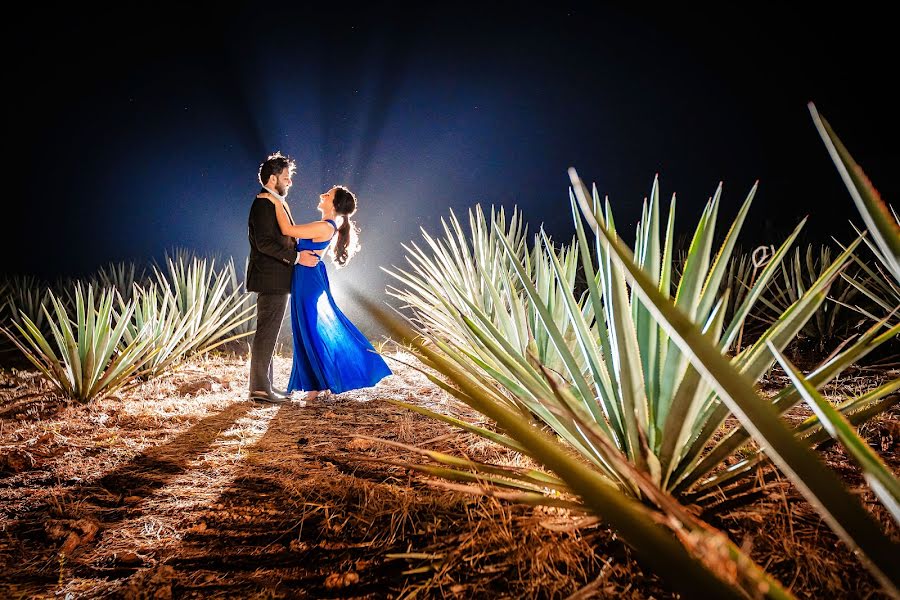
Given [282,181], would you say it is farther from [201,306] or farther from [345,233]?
[201,306]

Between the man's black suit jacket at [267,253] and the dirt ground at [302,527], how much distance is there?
81cm

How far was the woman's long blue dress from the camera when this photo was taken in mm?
2014

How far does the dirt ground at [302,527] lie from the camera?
0.62 meters

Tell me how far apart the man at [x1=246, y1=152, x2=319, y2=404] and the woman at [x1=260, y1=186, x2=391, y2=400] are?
49mm

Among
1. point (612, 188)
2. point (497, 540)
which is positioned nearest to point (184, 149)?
point (612, 188)

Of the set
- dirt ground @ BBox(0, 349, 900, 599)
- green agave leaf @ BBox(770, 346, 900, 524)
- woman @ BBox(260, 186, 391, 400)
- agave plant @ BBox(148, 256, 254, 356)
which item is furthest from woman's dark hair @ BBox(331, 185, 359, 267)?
green agave leaf @ BBox(770, 346, 900, 524)

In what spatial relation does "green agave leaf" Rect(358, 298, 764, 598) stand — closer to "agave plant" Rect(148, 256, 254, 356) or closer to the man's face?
"agave plant" Rect(148, 256, 254, 356)

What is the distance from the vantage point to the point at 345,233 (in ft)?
7.66

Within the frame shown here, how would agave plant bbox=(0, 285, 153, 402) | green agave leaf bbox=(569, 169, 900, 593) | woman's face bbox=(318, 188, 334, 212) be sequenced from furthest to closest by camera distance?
woman's face bbox=(318, 188, 334, 212), agave plant bbox=(0, 285, 153, 402), green agave leaf bbox=(569, 169, 900, 593)

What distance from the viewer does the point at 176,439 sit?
140 centimetres

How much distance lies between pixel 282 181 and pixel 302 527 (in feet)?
5.77

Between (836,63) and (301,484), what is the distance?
11.5 m

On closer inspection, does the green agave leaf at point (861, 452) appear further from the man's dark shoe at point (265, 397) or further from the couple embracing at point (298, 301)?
the man's dark shoe at point (265, 397)

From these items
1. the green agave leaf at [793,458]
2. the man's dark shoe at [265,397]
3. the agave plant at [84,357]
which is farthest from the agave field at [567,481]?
the man's dark shoe at [265,397]
